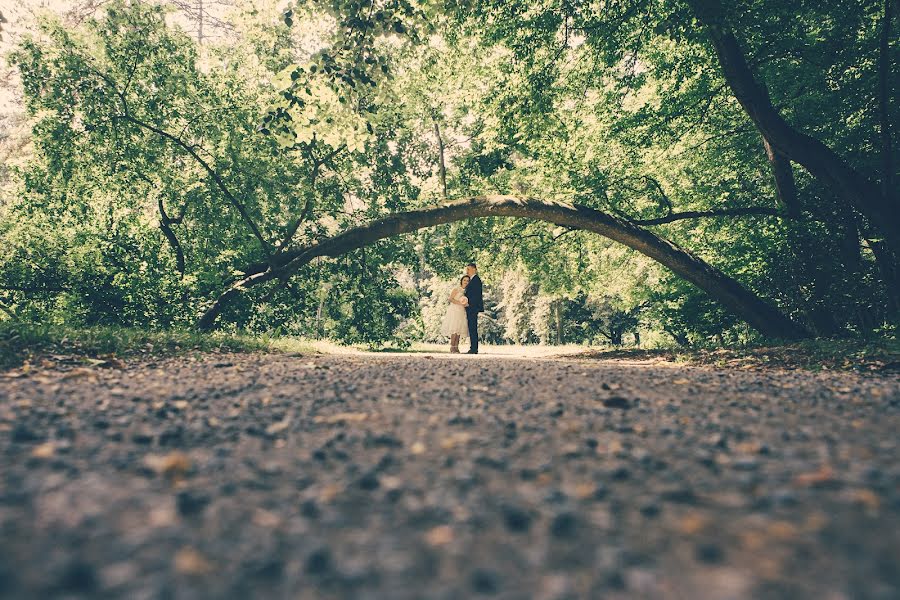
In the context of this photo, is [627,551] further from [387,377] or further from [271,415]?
[387,377]

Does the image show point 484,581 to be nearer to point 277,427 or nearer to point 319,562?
point 319,562

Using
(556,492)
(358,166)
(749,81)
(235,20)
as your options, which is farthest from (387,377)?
(235,20)

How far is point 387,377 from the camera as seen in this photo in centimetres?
527

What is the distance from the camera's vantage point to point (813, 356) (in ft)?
24.7

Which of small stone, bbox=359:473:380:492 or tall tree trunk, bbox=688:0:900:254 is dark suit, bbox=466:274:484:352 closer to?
tall tree trunk, bbox=688:0:900:254

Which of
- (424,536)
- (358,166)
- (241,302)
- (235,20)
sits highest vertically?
(235,20)

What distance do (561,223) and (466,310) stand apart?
11.3ft

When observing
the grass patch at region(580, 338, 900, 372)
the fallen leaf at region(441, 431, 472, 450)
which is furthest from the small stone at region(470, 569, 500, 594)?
the grass patch at region(580, 338, 900, 372)

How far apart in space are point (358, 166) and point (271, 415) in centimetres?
1126

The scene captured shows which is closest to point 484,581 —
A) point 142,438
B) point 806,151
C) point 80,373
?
point 142,438

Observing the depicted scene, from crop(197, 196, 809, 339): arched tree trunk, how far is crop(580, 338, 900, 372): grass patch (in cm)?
127

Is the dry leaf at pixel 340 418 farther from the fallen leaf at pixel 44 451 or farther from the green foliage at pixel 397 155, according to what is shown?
the green foliage at pixel 397 155

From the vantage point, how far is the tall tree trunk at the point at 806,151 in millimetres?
8586

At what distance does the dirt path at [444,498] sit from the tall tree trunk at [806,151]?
21.4 feet
